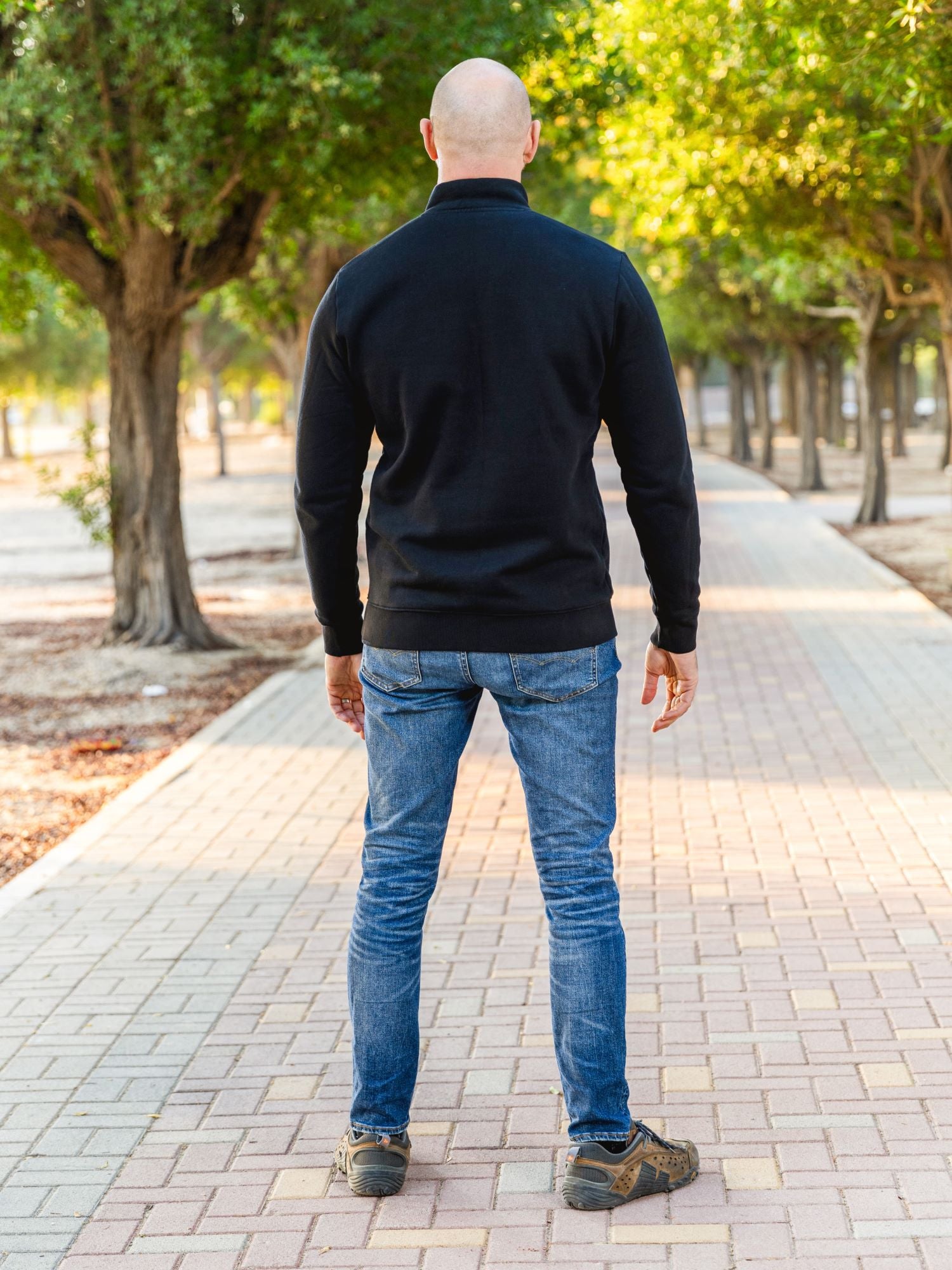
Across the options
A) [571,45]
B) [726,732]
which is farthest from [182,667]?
[571,45]

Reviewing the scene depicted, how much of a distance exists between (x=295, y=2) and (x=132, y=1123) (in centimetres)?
753

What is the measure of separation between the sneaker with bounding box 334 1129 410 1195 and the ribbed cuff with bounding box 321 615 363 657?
38.9 inches

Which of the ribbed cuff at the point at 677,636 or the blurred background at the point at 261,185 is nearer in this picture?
the ribbed cuff at the point at 677,636

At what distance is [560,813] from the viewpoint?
2846mm

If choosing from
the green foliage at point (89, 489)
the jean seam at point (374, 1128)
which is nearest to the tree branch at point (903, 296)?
the green foliage at point (89, 489)

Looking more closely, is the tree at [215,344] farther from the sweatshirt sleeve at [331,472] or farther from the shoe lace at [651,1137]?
the shoe lace at [651,1137]

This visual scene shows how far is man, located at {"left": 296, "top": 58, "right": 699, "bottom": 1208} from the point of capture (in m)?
2.73

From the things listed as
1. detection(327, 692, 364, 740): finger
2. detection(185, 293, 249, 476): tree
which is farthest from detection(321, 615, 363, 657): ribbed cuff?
detection(185, 293, 249, 476): tree

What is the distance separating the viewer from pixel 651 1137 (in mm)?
3016

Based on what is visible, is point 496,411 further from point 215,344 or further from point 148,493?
point 215,344

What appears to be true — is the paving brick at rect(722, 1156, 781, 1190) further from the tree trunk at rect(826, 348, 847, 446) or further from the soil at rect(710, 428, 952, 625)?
the tree trunk at rect(826, 348, 847, 446)

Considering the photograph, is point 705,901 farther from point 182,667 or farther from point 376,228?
point 376,228

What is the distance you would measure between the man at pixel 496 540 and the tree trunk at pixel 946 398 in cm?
1133

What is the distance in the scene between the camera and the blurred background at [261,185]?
845cm
